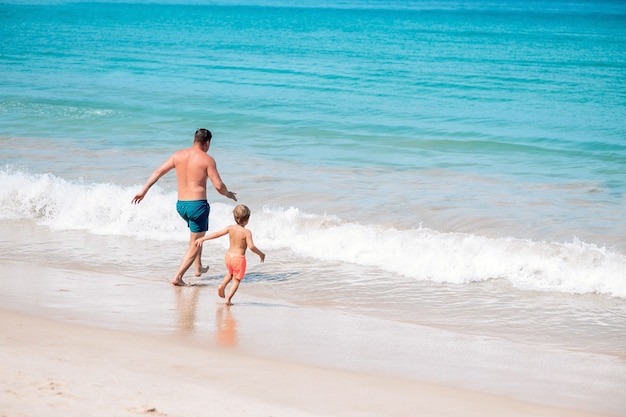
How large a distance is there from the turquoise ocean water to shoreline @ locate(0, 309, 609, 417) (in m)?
1.80

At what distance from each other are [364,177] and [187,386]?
27.8ft

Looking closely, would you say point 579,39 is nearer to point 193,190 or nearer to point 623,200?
point 623,200

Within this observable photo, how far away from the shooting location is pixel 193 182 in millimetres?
7645

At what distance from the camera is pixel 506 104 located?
69.3ft

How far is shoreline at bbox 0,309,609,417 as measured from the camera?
450cm

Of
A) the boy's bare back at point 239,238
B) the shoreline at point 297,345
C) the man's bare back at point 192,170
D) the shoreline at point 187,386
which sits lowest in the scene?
the shoreline at point 297,345

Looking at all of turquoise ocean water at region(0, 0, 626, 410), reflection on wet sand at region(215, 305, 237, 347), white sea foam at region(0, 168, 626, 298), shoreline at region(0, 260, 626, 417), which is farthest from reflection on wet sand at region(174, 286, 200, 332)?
white sea foam at region(0, 168, 626, 298)

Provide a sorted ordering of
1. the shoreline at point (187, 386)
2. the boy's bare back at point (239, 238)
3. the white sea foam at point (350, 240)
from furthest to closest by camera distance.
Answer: the white sea foam at point (350, 240) < the boy's bare back at point (239, 238) < the shoreline at point (187, 386)

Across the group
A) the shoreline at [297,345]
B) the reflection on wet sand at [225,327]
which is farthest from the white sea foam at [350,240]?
the reflection on wet sand at [225,327]

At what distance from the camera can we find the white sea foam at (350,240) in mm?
8406

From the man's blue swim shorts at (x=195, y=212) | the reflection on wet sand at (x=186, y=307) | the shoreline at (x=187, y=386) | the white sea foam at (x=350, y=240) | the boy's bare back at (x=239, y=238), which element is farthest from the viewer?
the white sea foam at (x=350, y=240)

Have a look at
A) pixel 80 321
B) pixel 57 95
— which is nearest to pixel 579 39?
pixel 57 95

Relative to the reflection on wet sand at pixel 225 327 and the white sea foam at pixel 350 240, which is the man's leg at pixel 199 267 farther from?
the white sea foam at pixel 350 240

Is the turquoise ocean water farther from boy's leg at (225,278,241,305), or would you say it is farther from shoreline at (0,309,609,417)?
shoreline at (0,309,609,417)
